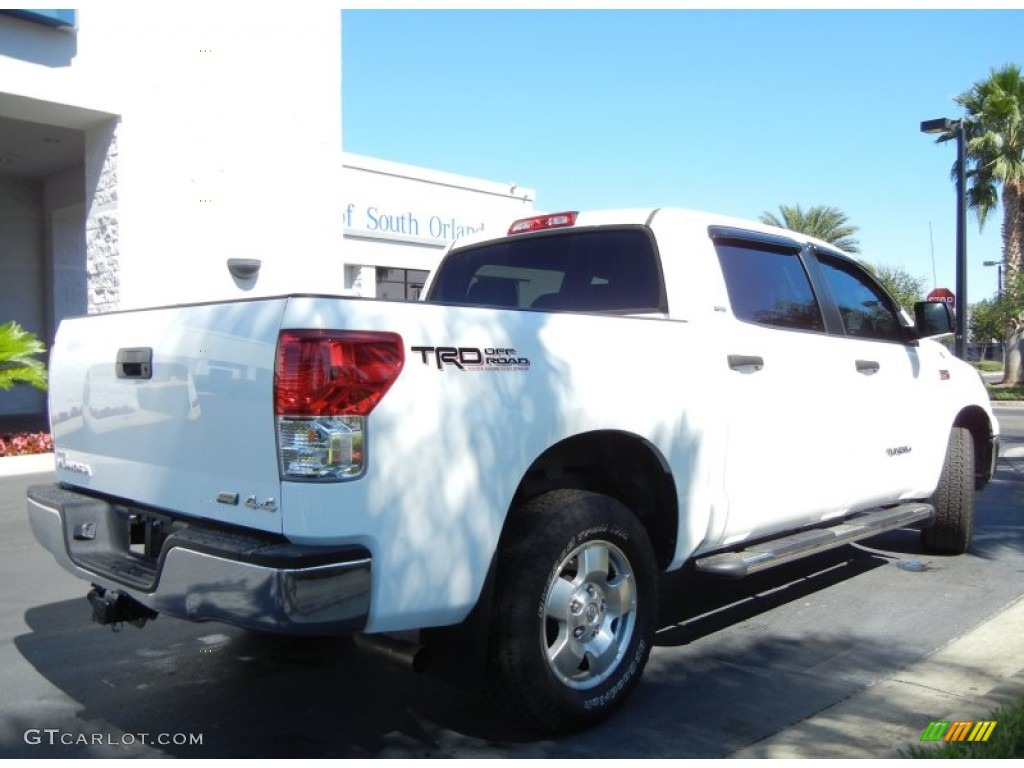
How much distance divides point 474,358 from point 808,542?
2.35 m

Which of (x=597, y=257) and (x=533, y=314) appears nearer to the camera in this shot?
(x=533, y=314)

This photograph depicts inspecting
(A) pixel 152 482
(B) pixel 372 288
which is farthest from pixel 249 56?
(A) pixel 152 482

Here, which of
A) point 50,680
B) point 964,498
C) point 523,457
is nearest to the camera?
point 523,457

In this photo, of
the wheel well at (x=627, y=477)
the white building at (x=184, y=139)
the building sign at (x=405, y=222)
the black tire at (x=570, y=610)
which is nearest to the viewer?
the black tire at (x=570, y=610)

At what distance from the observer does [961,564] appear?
633 cm

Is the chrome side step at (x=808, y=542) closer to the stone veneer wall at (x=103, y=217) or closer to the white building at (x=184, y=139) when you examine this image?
the white building at (x=184, y=139)

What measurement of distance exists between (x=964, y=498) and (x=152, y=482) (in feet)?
17.7

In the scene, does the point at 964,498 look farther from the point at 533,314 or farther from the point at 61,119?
the point at 61,119

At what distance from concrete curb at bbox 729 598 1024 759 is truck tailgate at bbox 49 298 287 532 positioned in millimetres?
2077

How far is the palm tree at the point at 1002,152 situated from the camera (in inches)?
1032

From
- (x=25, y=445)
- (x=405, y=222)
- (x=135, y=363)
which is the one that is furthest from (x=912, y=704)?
(x=405, y=222)

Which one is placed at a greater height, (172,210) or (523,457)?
(172,210)

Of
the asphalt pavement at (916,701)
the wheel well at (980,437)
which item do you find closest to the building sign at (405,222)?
the wheel well at (980,437)

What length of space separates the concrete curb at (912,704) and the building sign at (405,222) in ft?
51.6
